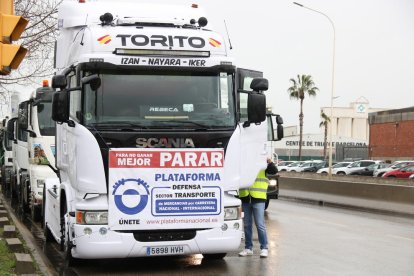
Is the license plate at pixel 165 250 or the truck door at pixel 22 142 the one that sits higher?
the truck door at pixel 22 142

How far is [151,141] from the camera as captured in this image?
345 inches

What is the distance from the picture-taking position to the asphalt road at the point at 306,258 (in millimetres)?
9461

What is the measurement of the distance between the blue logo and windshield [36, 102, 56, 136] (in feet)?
23.9

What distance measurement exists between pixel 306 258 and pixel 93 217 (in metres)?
3.70

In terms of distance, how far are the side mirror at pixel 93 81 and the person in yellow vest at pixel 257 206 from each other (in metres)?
3.03

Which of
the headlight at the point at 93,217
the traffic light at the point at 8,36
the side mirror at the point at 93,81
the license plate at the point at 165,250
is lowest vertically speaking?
the license plate at the point at 165,250

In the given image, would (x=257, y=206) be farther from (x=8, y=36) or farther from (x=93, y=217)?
(x=8, y=36)

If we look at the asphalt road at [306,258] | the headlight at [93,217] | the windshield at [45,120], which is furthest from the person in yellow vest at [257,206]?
the windshield at [45,120]

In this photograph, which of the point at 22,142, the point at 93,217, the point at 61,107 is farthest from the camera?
the point at 22,142

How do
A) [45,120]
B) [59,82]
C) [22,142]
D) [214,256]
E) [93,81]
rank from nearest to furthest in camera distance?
[93,81] → [59,82] → [214,256] → [45,120] → [22,142]

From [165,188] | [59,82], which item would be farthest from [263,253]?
[59,82]

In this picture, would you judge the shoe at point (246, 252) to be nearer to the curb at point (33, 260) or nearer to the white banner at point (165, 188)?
the white banner at point (165, 188)

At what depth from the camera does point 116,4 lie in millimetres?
10875

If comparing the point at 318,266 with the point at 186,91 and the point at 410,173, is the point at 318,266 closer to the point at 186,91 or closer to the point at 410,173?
the point at 186,91
